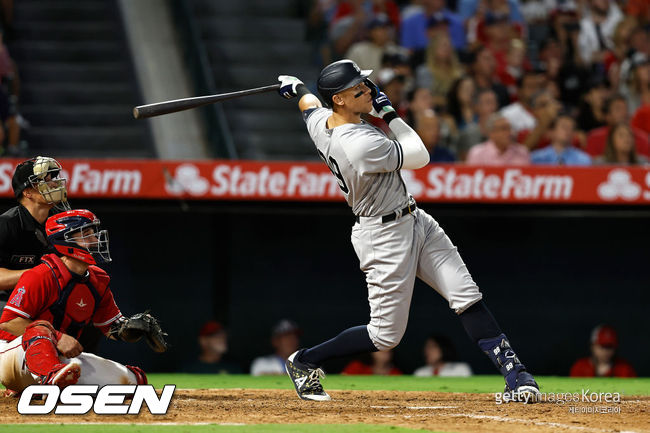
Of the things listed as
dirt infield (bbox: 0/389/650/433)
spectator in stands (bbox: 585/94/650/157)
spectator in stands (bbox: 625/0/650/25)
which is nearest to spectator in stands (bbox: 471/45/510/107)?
spectator in stands (bbox: 585/94/650/157)

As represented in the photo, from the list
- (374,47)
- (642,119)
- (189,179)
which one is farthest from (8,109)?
(642,119)

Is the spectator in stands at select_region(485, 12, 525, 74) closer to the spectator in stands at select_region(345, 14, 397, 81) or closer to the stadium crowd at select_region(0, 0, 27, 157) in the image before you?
the spectator in stands at select_region(345, 14, 397, 81)

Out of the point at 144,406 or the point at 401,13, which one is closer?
the point at 144,406

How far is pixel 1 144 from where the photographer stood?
839cm

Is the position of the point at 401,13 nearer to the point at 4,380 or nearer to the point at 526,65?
the point at 526,65

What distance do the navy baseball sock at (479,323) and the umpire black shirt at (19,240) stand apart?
2125 mm

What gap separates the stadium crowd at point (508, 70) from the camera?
8633mm

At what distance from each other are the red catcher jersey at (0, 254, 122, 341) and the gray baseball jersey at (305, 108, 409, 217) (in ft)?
4.16

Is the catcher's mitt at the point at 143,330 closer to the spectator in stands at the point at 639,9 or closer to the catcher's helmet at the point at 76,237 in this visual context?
the catcher's helmet at the point at 76,237

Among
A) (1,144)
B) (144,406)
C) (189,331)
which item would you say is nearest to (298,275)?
(189,331)

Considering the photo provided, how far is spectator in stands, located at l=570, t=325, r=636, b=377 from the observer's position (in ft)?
25.9

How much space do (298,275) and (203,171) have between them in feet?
4.69

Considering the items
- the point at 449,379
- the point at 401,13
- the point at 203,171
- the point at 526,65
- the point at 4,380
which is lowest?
the point at 449,379

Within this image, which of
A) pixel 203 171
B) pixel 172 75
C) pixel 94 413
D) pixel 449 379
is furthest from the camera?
pixel 172 75
